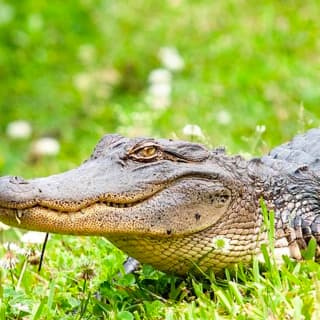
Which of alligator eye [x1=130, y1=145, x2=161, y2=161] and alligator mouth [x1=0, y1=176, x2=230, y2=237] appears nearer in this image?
alligator mouth [x1=0, y1=176, x2=230, y2=237]

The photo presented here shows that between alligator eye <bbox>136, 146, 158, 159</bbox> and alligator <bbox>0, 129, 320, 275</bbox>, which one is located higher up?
alligator eye <bbox>136, 146, 158, 159</bbox>

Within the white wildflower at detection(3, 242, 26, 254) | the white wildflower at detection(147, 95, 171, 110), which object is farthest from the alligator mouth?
the white wildflower at detection(147, 95, 171, 110)

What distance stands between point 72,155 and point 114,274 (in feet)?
18.7

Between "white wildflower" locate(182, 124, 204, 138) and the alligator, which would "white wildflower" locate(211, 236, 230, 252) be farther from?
"white wildflower" locate(182, 124, 204, 138)

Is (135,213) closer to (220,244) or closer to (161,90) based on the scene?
(220,244)

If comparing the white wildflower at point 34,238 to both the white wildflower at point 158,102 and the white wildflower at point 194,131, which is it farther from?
the white wildflower at point 158,102

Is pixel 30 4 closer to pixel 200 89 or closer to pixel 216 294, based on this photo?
pixel 200 89

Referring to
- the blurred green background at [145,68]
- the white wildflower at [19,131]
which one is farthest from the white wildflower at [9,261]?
the white wildflower at [19,131]

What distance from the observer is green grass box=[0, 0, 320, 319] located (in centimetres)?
433

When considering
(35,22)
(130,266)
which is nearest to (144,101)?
(35,22)

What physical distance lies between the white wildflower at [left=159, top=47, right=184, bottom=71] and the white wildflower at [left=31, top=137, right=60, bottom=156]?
4.96 feet

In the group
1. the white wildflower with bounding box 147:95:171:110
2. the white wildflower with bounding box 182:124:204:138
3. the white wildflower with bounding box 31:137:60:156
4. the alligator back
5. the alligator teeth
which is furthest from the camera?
the white wildflower with bounding box 31:137:60:156

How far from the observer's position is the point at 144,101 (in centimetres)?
1039

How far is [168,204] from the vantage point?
4.30m
